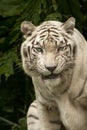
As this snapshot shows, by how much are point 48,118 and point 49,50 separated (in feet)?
2.21

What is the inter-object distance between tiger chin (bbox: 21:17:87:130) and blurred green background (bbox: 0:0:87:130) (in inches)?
55.2

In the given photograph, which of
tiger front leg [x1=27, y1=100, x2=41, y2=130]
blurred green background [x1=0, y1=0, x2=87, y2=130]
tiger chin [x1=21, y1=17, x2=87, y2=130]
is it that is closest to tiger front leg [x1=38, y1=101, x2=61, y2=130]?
tiger chin [x1=21, y1=17, x2=87, y2=130]

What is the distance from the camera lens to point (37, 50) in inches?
177

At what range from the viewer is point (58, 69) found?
436 centimetres

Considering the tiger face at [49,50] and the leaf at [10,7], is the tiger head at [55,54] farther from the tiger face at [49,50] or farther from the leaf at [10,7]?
the leaf at [10,7]

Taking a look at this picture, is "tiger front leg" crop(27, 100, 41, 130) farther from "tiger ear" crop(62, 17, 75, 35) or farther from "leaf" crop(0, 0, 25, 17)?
"leaf" crop(0, 0, 25, 17)

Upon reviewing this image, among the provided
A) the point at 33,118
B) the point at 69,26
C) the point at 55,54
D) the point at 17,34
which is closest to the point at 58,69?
the point at 55,54

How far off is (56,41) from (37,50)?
0.44 ft

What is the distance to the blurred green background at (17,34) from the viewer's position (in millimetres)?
6527

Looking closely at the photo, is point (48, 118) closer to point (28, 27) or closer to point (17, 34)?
point (28, 27)

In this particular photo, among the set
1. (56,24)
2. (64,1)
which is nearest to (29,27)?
(56,24)

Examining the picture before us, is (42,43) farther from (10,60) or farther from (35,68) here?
(10,60)

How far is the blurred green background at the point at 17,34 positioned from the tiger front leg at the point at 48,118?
49.6 inches

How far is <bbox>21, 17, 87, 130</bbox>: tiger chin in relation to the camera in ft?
14.5
